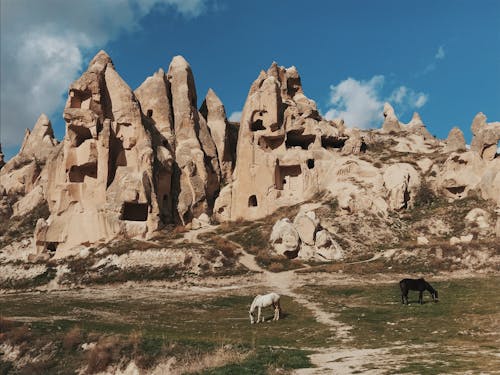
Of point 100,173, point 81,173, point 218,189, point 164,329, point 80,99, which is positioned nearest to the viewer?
point 164,329

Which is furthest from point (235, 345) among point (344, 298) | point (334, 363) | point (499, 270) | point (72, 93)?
point (72, 93)

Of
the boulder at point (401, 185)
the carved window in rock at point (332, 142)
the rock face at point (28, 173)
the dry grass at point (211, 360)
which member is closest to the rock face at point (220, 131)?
the carved window in rock at point (332, 142)

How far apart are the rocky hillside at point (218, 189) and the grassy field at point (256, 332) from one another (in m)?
14.6

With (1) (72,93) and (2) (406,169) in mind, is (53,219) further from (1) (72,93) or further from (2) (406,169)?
(2) (406,169)

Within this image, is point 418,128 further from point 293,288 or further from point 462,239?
point 293,288

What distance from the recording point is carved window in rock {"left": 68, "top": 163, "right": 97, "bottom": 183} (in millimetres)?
67875

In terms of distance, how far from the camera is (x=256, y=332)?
23.7 meters

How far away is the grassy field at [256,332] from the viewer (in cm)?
1642

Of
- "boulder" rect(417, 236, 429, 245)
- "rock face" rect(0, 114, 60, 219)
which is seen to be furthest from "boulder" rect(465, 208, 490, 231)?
"rock face" rect(0, 114, 60, 219)

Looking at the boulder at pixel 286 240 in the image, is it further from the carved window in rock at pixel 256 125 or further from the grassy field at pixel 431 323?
the carved window in rock at pixel 256 125

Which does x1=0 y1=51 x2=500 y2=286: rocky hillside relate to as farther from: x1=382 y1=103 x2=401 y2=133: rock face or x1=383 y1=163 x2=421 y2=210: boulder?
x1=382 y1=103 x2=401 y2=133: rock face

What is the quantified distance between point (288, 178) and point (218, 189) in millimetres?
12459

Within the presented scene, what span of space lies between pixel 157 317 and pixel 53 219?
4067cm

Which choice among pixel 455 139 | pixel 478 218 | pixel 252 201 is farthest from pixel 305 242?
pixel 455 139
